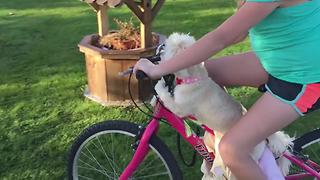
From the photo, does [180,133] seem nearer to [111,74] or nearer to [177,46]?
[177,46]

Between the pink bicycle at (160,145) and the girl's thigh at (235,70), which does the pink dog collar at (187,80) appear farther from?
the girl's thigh at (235,70)

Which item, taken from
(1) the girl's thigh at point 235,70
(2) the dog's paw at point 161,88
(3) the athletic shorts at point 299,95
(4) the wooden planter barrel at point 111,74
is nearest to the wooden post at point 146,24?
(4) the wooden planter barrel at point 111,74

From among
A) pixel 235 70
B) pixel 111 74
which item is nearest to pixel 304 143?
pixel 235 70

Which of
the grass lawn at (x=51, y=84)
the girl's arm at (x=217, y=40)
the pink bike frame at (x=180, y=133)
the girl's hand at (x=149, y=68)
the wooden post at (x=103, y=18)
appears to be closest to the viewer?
the girl's arm at (x=217, y=40)

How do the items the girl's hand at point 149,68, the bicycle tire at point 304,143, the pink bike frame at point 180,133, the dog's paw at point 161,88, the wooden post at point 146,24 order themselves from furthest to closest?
the wooden post at point 146,24, the bicycle tire at point 304,143, the pink bike frame at point 180,133, the dog's paw at point 161,88, the girl's hand at point 149,68

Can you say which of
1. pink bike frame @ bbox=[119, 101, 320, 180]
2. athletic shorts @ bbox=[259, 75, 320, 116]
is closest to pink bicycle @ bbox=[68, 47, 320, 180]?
pink bike frame @ bbox=[119, 101, 320, 180]

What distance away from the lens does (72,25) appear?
729 cm

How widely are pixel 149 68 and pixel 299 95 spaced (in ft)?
2.16

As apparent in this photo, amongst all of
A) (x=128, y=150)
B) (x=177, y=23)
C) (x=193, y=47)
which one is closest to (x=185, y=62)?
(x=193, y=47)

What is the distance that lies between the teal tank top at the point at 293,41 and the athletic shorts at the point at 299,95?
0.02m

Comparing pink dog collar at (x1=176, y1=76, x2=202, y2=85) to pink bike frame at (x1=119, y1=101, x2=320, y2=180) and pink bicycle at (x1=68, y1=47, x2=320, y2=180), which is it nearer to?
pink bicycle at (x1=68, y1=47, x2=320, y2=180)

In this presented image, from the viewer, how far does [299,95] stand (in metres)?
2.21

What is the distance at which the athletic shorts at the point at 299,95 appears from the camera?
7.22ft

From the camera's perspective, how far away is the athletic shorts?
2201 millimetres
